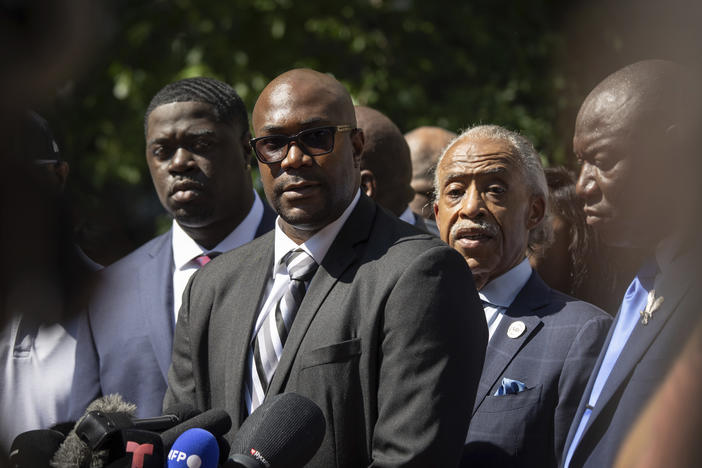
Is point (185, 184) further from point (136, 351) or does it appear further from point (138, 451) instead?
point (138, 451)

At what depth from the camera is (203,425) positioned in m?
2.22

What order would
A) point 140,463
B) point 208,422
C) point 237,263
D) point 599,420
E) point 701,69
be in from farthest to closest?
1. point 237,263
2. point 599,420
3. point 208,422
4. point 140,463
5. point 701,69

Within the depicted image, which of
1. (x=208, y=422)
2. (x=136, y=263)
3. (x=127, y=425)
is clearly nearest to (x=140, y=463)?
(x=127, y=425)

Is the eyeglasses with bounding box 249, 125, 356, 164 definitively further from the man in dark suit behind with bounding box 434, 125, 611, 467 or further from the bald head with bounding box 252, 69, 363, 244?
the man in dark suit behind with bounding box 434, 125, 611, 467

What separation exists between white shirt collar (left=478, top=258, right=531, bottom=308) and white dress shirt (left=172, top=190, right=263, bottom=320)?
4.13 feet

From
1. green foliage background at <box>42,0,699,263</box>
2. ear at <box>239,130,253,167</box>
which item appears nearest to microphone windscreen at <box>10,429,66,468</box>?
ear at <box>239,130,253,167</box>

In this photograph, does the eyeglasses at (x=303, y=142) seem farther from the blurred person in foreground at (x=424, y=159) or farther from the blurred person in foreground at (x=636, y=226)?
the blurred person in foreground at (x=424, y=159)

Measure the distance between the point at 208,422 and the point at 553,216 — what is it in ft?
8.82

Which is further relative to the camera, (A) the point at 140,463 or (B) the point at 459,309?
(B) the point at 459,309

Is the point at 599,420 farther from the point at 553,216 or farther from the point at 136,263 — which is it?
the point at 136,263

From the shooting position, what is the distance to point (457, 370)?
257cm

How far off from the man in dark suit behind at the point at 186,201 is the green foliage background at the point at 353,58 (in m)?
4.29

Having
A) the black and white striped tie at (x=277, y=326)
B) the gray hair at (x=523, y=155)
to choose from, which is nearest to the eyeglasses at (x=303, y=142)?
the black and white striped tie at (x=277, y=326)

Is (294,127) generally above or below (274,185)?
above
